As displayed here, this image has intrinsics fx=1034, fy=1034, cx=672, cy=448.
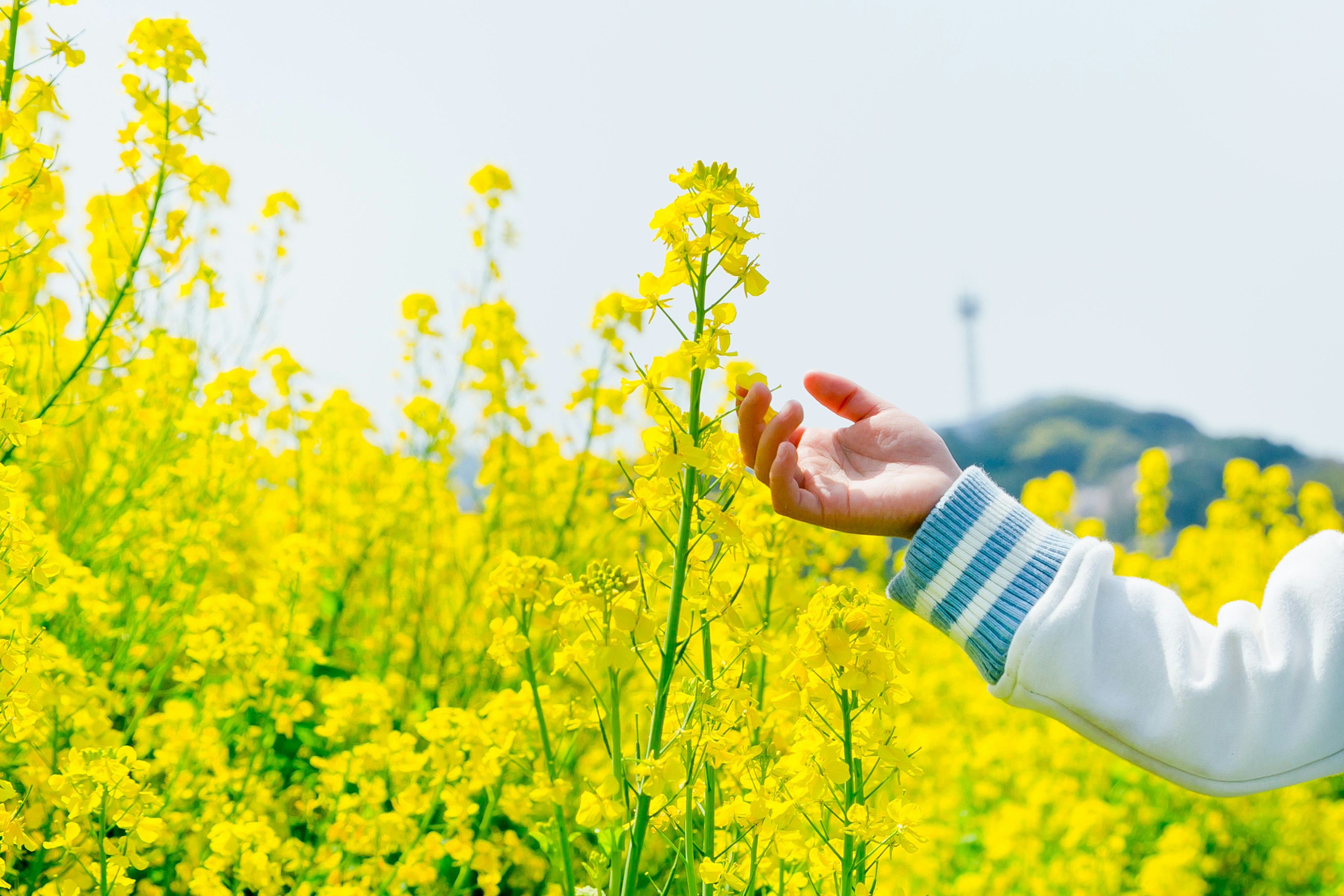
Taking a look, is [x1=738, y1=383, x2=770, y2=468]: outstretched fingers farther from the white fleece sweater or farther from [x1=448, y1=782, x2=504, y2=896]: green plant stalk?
[x1=448, y1=782, x2=504, y2=896]: green plant stalk

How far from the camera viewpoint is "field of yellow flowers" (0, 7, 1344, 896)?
1.13 m

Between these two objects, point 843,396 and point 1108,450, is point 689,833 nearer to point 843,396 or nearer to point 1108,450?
point 843,396

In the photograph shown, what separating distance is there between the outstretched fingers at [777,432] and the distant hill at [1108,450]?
99.9 feet

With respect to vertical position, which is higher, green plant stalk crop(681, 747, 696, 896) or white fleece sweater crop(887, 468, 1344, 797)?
white fleece sweater crop(887, 468, 1344, 797)

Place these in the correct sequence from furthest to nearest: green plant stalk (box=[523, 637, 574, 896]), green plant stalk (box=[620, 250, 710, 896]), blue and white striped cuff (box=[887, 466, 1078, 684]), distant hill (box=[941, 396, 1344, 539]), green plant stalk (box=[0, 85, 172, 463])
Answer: distant hill (box=[941, 396, 1344, 539]), green plant stalk (box=[0, 85, 172, 463]), green plant stalk (box=[523, 637, 574, 896]), blue and white striped cuff (box=[887, 466, 1078, 684]), green plant stalk (box=[620, 250, 710, 896])

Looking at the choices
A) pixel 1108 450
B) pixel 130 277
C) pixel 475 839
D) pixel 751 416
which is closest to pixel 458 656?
pixel 475 839

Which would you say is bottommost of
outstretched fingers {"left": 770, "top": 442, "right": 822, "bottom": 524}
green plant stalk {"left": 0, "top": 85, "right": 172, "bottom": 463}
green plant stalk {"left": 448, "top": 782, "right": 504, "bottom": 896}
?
green plant stalk {"left": 448, "top": 782, "right": 504, "bottom": 896}

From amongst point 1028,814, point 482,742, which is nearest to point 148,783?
point 482,742

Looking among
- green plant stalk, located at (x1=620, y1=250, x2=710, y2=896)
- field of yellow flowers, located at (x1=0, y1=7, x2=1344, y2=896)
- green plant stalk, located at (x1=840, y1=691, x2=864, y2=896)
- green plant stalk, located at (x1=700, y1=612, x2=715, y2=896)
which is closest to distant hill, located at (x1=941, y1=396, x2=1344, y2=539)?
field of yellow flowers, located at (x1=0, y1=7, x2=1344, y2=896)

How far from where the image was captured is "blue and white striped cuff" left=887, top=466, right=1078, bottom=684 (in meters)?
1.31

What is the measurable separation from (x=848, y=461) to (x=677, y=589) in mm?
487

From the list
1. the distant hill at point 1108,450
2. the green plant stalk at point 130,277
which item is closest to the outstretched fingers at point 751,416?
the green plant stalk at point 130,277

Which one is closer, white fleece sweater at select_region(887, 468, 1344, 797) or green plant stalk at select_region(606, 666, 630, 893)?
green plant stalk at select_region(606, 666, 630, 893)

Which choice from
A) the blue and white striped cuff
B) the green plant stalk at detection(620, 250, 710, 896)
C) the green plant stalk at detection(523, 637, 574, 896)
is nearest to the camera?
the green plant stalk at detection(620, 250, 710, 896)
